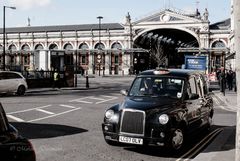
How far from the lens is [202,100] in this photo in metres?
10.9

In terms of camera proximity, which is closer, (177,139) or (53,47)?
(177,139)

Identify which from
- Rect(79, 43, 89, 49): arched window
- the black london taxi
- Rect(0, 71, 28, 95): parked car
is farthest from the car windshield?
Rect(79, 43, 89, 49): arched window

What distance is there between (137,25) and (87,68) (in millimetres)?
16098

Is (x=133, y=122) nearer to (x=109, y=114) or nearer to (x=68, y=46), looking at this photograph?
(x=109, y=114)

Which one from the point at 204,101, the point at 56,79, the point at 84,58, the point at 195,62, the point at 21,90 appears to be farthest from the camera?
the point at 84,58

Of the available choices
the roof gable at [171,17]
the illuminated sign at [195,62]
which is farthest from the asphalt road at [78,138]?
the roof gable at [171,17]

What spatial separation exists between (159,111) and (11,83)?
1974 cm

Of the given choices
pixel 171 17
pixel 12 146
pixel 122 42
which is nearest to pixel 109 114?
pixel 12 146

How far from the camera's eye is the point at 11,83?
2648cm

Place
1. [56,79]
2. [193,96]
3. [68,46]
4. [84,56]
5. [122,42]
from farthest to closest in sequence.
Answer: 1. [68,46]
2. [84,56]
3. [122,42]
4. [56,79]
5. [193,96]

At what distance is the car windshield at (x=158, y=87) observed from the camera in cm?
962

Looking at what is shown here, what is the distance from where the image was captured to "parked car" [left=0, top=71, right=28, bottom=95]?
2595 cm

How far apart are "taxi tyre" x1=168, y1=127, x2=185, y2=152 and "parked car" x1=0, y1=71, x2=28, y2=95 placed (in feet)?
62.5

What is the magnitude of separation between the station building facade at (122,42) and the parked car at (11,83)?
2086 inches
